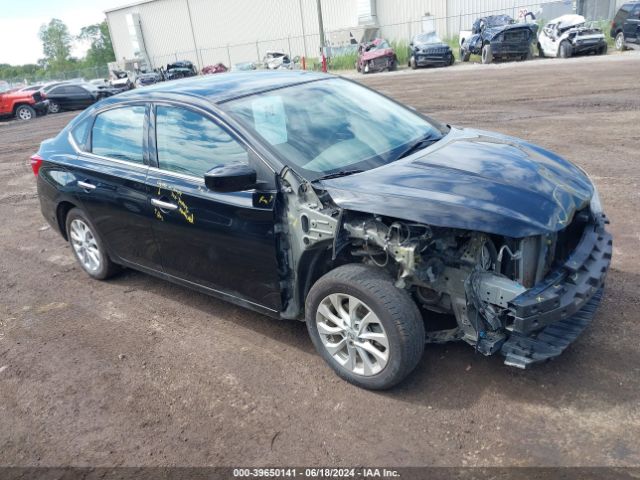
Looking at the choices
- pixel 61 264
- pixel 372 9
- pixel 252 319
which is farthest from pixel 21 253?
pixel 372 9

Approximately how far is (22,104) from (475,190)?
26179 mm

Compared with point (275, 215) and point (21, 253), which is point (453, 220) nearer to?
point (275, 215)

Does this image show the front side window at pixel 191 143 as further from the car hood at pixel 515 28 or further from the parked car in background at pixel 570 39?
the car hood at pixel 515 28

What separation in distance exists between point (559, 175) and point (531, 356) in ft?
3.96

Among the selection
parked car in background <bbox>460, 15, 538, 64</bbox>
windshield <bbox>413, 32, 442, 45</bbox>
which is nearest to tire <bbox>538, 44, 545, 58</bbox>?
parked car in background <bbox>460, 15, 538, 64</bbox>

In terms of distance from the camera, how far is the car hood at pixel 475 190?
2879 millimetres

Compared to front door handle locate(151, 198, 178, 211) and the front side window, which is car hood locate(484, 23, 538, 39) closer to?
the front side window

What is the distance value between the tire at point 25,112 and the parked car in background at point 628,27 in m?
24.8

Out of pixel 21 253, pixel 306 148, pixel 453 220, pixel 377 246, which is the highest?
pixel 306 148

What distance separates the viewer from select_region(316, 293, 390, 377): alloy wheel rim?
3207 mm

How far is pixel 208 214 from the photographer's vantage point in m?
3.75

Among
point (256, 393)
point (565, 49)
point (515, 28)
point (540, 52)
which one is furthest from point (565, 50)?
point (256, 393)

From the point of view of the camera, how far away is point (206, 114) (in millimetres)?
3824

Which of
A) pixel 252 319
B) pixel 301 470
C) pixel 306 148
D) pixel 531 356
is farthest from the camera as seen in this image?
pixel 252 319
